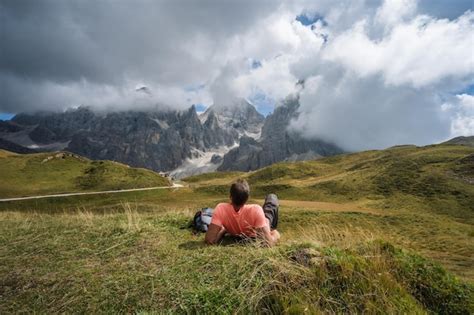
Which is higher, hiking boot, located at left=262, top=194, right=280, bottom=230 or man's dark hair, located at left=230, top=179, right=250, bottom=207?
man's dark hair, located at left=230, top=179, right=250, bottom=207

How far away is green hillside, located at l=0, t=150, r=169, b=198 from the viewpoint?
74919mm

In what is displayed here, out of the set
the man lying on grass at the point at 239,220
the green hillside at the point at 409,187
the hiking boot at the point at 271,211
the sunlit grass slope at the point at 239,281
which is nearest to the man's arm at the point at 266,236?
the man lying on grass at the point at 239,220

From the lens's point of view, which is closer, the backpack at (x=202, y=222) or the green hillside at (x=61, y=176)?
the backpack at (x=202, y=222)

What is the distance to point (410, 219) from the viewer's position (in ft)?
114

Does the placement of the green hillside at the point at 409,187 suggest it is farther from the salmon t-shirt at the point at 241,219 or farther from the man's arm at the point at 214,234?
the man's arm at the point at 214,234

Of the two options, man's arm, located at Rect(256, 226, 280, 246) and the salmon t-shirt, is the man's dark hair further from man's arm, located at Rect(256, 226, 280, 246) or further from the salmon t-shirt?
man's arm, located at Rect(256, 226, 280, 246)

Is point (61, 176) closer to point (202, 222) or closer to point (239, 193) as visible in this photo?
point (202, 222)

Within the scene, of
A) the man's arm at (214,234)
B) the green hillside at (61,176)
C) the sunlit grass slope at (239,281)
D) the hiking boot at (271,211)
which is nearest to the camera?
the sunlit grass slope at (239,281)

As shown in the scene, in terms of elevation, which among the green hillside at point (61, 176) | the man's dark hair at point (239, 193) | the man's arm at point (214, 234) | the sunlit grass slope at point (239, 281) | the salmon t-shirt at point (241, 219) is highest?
the green hillside at point (61, 176)

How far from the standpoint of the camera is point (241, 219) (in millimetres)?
7727

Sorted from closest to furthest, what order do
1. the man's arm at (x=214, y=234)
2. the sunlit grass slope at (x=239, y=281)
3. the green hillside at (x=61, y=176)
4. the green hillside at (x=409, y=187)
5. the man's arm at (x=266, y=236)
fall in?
the sunlit grass slope at (x=239, y=281)
the man's arm at (x=266, y=236)
the man's arm at (x=214, y=234)
the green hillside at (x=409, y=187)
the green hillside at (x=61, y=176)

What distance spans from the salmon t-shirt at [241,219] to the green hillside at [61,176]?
254 feet

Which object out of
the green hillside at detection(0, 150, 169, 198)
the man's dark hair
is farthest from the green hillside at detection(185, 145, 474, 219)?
the man's dark hair

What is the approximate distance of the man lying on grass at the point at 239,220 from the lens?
7.45 meters
